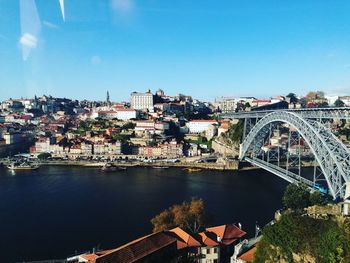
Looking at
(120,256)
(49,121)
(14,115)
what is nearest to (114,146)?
(49,121)

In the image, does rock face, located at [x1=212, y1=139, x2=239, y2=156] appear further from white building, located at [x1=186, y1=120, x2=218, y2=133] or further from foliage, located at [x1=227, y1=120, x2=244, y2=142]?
white building, located at [x1=186, y1=120, x2=218, y2=133]

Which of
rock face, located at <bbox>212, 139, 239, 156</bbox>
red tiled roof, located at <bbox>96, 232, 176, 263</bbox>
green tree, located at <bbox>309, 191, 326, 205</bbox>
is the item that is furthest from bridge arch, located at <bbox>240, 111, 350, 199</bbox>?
rock face, located at <bbox>212, 139, 239, 156</bbox>

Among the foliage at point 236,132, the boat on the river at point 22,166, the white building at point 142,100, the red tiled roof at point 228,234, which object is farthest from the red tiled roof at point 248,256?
the white building at point 142,100

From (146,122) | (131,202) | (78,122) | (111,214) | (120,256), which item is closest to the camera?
(120,256)

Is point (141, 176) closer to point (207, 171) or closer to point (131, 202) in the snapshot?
point (207, 171)

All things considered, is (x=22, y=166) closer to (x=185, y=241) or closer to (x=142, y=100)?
(x=185, y=241)

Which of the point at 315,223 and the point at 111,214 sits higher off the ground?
the point at 315,223
